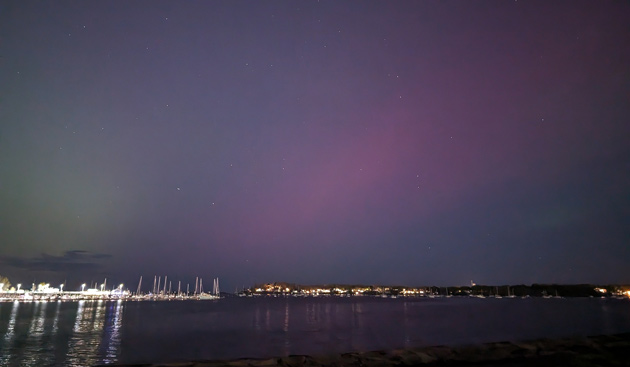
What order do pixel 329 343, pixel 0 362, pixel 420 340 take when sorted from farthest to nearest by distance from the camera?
pixel 420 340 < pixel 329 343 < pixel 0 362

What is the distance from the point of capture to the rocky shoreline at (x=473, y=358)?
54.3 ft

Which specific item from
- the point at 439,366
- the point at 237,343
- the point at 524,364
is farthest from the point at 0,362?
the point at 524,364

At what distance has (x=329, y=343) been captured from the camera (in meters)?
31.6

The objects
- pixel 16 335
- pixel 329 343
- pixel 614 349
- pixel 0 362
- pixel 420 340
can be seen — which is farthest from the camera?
pixel 16 335

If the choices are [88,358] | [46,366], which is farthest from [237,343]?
[46,366]

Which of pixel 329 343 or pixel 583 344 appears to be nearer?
pixel 583 344

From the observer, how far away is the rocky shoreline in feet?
54.3

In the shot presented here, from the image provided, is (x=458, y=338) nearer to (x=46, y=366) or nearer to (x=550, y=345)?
(x=550, y=345)

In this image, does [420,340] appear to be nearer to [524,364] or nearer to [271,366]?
[524,364]

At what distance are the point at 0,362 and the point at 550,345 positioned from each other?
96.2 ft

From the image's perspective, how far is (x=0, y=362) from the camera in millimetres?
23250

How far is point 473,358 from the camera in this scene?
59.3ft

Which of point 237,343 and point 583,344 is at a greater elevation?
point 583,344

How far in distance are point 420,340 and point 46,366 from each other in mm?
25746
